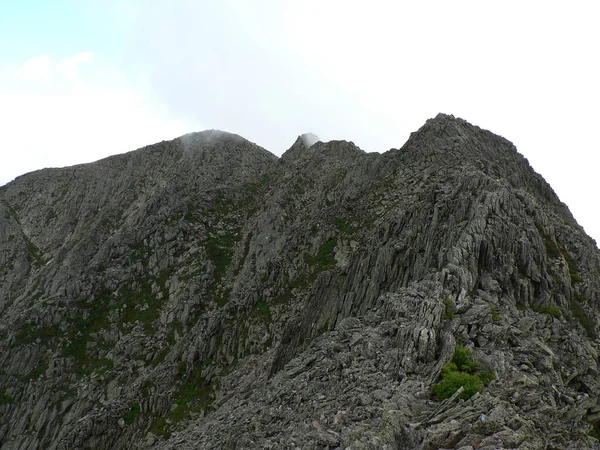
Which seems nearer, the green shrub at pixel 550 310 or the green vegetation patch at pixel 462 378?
the green vegetation patch at pixel 462 378

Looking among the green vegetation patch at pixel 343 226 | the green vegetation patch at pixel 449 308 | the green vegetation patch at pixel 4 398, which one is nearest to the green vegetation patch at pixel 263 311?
the green vegetation patch at pixel 343 226

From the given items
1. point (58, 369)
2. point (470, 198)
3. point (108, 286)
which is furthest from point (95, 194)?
point (470, 198)

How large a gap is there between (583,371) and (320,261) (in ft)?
114

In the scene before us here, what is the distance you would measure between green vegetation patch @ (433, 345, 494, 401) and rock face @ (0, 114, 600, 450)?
4.3 inches

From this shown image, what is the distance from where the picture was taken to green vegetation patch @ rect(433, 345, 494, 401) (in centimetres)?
1484

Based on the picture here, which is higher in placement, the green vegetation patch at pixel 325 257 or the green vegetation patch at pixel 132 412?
the green vegetation patch at pixel 325 257

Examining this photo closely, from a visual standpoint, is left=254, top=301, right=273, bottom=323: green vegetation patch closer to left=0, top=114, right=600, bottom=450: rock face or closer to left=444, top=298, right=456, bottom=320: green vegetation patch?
left=0, top=114, right=600, bottom=450: rock face

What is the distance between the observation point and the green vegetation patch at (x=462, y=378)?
48.7 feet

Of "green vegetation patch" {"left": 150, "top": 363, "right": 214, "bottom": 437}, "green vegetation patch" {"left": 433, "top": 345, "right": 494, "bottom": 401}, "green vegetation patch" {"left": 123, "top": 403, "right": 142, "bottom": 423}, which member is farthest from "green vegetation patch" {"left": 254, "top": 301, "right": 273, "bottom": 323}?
"green vegetation patch" {"left": 433, "top": 345, "right": 494, "bottom": 401}

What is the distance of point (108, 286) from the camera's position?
65.8m

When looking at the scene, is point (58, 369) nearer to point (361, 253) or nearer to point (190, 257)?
point (190, 257)

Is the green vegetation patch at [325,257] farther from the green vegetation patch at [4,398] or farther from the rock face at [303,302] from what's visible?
the green vegetation patch at [4,398]

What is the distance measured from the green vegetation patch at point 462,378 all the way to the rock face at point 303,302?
0.11 meters

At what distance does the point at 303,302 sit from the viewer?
47.4 meters
